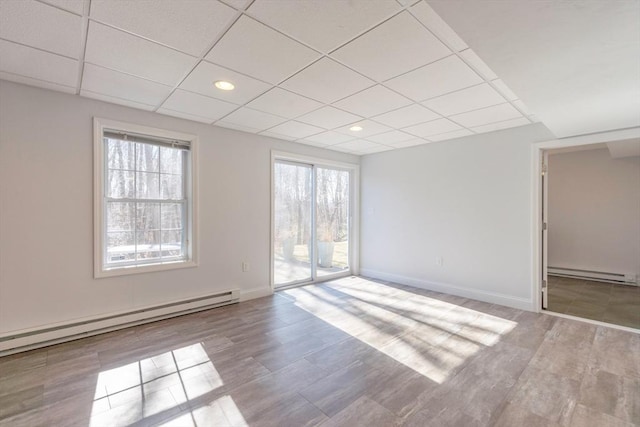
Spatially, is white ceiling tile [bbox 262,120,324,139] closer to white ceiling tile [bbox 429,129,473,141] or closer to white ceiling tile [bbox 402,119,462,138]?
white ceiling tile [bbox 402,119,462,138]

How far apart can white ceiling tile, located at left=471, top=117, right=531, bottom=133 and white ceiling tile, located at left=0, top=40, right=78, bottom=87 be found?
444 centimetres

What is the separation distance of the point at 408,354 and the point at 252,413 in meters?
1.46

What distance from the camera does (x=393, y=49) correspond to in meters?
2.06

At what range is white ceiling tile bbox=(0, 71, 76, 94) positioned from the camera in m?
2.52

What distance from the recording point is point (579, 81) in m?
2.06

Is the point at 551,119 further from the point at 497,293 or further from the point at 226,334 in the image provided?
the point at 226,334

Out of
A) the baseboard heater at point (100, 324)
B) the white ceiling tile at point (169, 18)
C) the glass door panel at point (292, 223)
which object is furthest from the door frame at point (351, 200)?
the white ceiling tile at point (169, 18)

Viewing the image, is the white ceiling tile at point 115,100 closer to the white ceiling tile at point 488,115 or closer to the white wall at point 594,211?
the white ceiling tile at point 488,115

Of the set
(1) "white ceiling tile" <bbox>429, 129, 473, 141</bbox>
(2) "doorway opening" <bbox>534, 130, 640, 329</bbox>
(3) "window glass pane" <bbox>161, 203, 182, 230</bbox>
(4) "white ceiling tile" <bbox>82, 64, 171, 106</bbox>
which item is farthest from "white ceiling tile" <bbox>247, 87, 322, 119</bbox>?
(2) "doorway opening" <bbox>534, 130, 640, 329</bbox>

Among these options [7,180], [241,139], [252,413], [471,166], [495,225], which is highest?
[241,139]

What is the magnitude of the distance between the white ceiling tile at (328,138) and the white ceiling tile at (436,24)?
91.8 inches

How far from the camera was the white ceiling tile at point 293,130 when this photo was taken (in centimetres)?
387

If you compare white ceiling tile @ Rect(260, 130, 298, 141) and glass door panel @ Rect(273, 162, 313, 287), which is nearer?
white ceiling tile @ Rect(260, 130, 298, 141)

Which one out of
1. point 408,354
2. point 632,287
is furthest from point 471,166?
point 632,287
